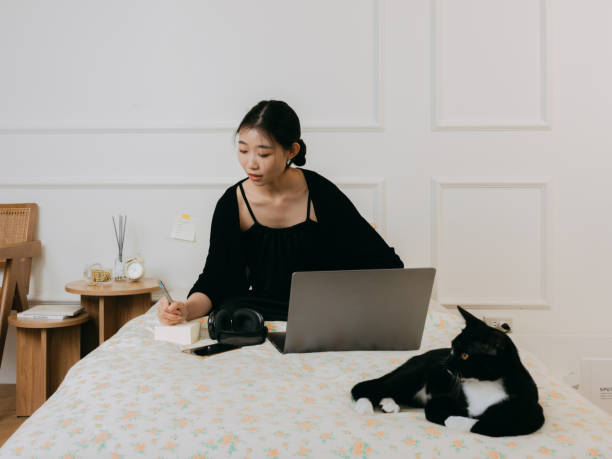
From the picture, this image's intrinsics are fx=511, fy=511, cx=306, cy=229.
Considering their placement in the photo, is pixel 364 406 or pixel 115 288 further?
pixel 115 288

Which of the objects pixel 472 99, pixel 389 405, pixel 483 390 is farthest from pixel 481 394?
pixel 472 99

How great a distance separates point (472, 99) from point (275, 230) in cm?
134

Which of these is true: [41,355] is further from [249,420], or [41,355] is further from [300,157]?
[249,420]

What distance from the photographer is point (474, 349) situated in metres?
0.89

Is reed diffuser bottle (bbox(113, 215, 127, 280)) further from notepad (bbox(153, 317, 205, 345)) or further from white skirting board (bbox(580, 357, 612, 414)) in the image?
white skirting board (bbox(580, 357, 612, 414))

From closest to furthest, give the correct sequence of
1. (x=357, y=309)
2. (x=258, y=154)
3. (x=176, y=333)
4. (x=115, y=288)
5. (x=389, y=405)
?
(x=389, y=405) < (x=357, y=309) < (x=176, y=333) < (x=258, y=154) < (x=115, y=288)

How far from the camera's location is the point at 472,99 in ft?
8.31

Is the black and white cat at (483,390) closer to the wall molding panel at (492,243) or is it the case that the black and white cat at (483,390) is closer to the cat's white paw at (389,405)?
the cat's white paw at (389,405)

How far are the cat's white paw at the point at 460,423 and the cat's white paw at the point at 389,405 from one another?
0.11 m

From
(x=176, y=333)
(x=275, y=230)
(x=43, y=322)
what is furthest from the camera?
(x=43, y=322)

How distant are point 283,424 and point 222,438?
11 centimetres

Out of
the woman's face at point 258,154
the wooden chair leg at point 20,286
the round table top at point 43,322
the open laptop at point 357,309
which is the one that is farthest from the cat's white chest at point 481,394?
the wooden chair leg at point 20,286

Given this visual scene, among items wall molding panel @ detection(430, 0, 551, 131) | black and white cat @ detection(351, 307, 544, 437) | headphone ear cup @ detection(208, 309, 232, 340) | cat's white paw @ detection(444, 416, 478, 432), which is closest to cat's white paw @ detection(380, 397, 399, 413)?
black and white cat @ detection(351, 307, 544, 437)

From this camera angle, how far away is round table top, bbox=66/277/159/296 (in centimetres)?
217
